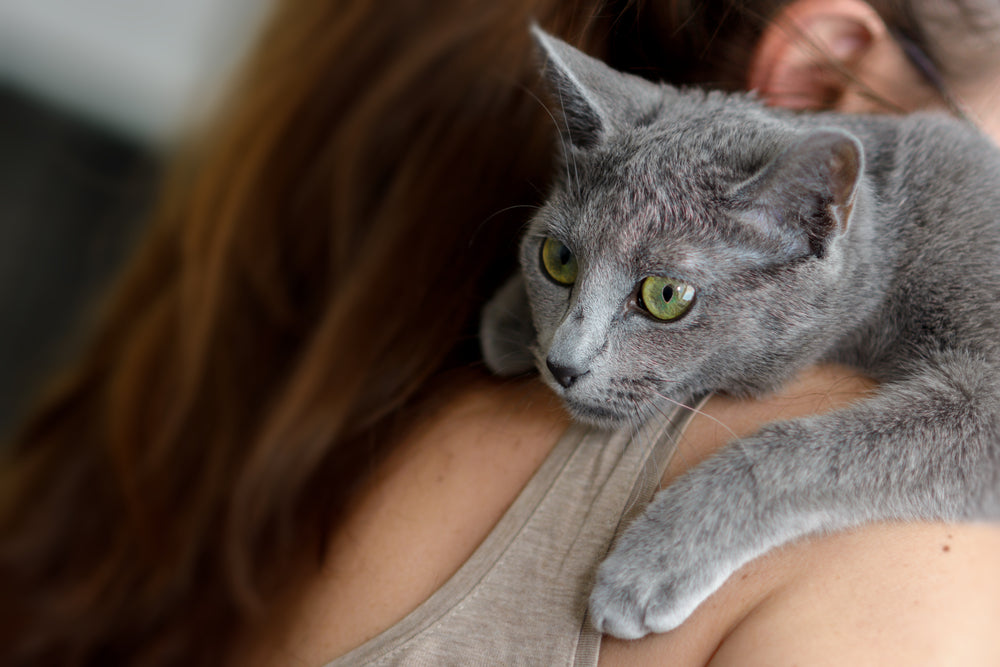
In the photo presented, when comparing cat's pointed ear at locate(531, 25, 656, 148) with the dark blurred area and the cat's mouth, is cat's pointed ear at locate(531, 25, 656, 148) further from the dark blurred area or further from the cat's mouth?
the dark blurred area

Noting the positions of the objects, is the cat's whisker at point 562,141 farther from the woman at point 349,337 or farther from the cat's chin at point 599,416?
the cat's chin at point 599,416

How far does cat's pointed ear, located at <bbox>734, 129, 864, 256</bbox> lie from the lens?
71cm

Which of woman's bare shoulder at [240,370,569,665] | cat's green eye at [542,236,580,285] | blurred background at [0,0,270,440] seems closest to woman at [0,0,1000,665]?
woman's bare shoulder at [240,370,569,665]

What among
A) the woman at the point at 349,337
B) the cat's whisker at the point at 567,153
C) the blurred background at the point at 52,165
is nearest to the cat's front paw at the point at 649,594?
the woman at the point at 349,337

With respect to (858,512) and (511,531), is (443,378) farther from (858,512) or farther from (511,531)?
(858,512)

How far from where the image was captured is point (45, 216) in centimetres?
238

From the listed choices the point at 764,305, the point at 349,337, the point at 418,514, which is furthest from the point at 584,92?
the point at 418,514

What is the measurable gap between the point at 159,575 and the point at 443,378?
49cm

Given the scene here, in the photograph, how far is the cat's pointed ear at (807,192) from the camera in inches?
28.0

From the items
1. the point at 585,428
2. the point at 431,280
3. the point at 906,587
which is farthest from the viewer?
the point at 431,280

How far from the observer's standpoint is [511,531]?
0.84 m

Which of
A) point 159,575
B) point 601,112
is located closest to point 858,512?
point 601,112

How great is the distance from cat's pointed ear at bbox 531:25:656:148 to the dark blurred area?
70.7 inches

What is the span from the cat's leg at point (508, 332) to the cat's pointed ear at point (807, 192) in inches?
13.4
